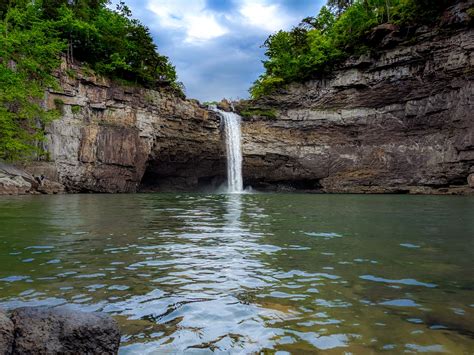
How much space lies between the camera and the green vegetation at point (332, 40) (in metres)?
31.5

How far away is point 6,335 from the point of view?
274cm

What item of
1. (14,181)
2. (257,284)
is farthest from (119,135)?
(257,284)

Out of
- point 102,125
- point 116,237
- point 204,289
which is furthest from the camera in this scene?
point 102,125

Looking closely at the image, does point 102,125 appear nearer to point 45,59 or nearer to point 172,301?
point 45,59

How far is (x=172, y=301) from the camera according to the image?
176 inches

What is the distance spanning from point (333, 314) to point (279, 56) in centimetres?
3921

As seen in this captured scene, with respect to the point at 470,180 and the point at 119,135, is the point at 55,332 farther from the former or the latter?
the point at 470,180

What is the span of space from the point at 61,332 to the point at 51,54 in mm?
30213

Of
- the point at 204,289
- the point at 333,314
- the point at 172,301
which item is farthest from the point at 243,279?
the point at 333,314

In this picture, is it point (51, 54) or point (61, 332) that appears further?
point (51, 54)

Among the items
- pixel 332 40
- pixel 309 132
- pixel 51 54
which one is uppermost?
pixel 332 40

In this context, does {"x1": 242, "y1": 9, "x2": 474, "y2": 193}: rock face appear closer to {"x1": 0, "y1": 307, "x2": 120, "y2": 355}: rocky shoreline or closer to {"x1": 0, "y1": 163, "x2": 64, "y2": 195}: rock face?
{"x1": 0, "y1": 163, "x2": 64, "y2": 195}: rock face

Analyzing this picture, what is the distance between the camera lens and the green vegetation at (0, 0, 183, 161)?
2588 cm

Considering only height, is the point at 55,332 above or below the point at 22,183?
below
